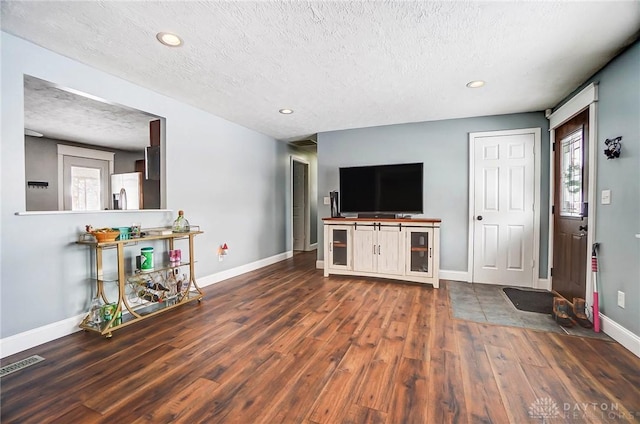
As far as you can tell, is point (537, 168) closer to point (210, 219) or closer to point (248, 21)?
point (248, 21)

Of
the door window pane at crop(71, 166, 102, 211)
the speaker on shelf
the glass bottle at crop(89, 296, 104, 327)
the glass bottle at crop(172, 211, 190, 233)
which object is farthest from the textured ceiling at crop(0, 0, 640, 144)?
the door window pane at crop(71, 166, 102, 211)

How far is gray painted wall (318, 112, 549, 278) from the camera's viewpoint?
12.2ft

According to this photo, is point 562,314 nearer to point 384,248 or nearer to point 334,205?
point 384,248

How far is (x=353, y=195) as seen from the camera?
14.4ft

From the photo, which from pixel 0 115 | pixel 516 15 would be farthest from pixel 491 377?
pixel 0 115

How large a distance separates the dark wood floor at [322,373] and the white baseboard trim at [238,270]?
0.94m

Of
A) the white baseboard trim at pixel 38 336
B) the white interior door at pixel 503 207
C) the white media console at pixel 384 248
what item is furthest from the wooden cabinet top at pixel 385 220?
the white baseboard trim at pixel 38 336

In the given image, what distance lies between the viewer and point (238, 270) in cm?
433

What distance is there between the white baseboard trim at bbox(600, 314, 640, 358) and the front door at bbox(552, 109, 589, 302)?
0.49 meters

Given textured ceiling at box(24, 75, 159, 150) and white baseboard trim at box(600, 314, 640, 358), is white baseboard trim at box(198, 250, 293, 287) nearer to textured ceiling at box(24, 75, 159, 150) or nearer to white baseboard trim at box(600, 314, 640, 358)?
textured ceiling at box(24, 75, 159, 150)

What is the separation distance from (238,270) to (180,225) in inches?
54.9

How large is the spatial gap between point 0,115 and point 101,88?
2.56 feet

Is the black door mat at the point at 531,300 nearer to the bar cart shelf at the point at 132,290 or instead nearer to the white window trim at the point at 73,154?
the bar cart shelf at the point at 132,290

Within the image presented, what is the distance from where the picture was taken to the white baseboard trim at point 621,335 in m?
2.02
